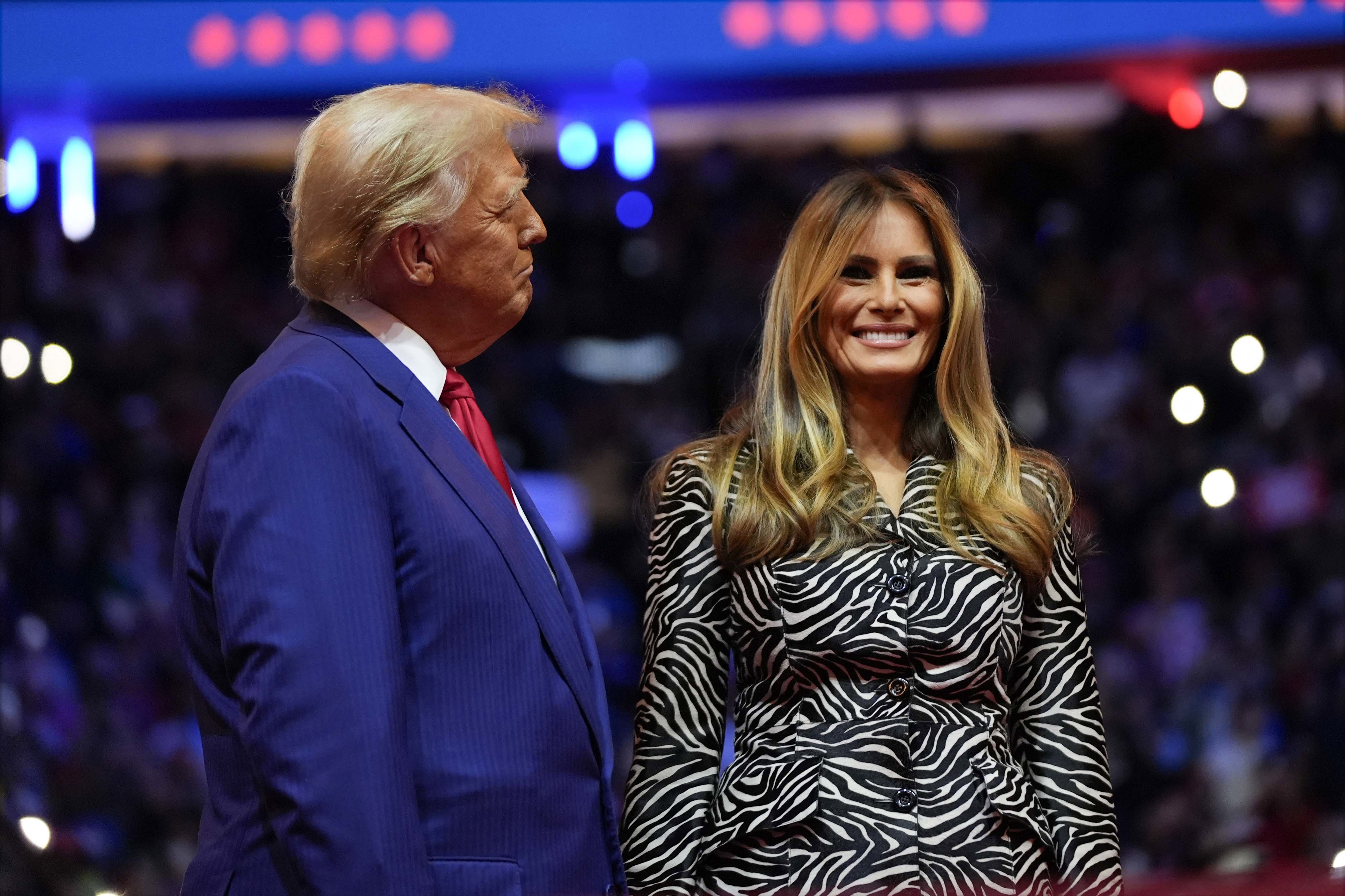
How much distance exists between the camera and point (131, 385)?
5.00m

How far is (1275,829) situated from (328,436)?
3.55 metres

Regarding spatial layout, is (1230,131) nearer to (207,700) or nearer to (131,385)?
(131,385)

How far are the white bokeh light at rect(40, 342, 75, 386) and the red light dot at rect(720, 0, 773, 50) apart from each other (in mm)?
2858

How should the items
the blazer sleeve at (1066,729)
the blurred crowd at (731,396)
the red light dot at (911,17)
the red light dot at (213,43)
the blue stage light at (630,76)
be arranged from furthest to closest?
the blurred crowd at (731,396)
the blue stage light at (630,76)
the red light dot at (213,43)
the red light dot at (911,17)
the blazer sleeve at (1066,729)

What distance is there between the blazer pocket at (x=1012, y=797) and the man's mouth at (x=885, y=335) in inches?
18.2

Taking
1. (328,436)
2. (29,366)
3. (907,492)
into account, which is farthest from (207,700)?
(29,366)

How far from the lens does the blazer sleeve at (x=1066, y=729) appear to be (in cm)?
146

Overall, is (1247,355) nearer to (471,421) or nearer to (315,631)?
(471,421)

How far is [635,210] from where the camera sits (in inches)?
199

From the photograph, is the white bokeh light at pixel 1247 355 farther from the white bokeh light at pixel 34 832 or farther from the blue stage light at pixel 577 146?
the white bokeh light at pixel 34 832

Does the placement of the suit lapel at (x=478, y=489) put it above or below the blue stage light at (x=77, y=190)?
below

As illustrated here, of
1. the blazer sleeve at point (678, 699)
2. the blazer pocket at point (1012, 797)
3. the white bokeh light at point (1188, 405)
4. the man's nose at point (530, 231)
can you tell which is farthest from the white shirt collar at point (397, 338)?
the white bokeh light at point (1188, 405)

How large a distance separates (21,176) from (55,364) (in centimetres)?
66

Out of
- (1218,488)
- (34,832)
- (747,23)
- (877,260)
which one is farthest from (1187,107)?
(34,832)
